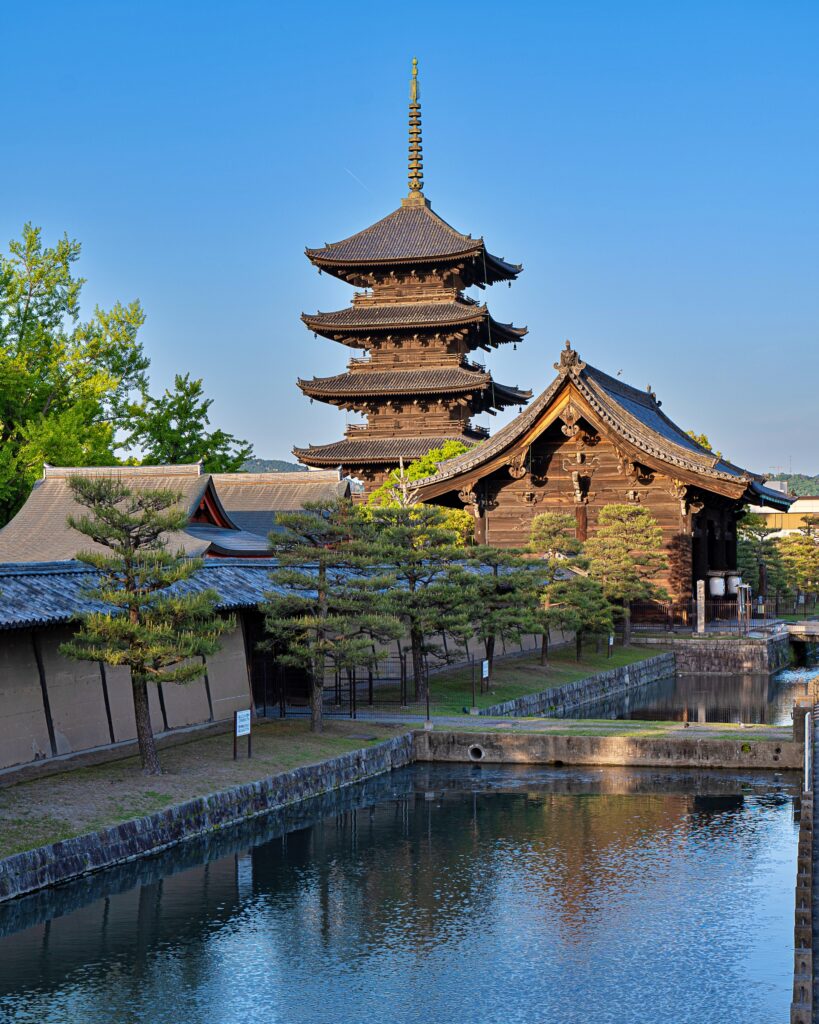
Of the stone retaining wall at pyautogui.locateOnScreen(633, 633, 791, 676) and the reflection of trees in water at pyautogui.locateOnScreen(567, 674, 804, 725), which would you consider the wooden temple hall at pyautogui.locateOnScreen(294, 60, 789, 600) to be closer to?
the stone retaining wall at pyautogui.locateOnScreen(633, 633, 791, 676)

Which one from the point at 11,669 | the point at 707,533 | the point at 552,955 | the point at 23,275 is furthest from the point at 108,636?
the point at 707,533

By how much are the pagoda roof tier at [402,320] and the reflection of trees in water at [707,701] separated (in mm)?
29251

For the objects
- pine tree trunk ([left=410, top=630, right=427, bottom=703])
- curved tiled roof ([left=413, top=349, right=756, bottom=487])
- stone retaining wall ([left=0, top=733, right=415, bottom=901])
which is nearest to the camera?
stone retaining wall ([left=0, top=733, right=415, bottom=901])

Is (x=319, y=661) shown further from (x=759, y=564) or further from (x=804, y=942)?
(x=759, y=564)

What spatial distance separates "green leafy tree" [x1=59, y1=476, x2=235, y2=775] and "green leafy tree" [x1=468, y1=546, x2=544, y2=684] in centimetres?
1319

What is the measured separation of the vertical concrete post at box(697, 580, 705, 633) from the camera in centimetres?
5556

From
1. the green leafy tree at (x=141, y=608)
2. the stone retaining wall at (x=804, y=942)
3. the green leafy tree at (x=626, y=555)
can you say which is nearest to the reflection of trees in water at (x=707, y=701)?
the green leafy tree at (x=626, y=555)

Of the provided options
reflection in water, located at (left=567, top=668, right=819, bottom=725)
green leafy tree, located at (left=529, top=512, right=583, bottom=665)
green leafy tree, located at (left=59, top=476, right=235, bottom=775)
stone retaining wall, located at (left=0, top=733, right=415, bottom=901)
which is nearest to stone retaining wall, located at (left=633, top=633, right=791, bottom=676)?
reflection in water, located at (left=567, top=668, right=819, bottom=725)

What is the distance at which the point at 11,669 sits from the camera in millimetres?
22844

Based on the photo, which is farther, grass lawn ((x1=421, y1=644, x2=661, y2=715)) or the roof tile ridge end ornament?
the roof tile ridge end ornament

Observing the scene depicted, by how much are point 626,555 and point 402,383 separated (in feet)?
85.3

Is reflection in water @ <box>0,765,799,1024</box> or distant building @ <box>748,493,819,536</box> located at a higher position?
distant building @ <box>748,493,819,536</box>

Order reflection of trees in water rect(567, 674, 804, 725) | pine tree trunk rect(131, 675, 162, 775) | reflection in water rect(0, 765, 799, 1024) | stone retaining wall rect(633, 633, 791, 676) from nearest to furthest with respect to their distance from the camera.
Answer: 1. reflection in water rect(0, 765, 799, 1024)
2. pine tree trunk rect(131, 675, 162, 775)
3. reflection of trees in water rect(567, 674, 804, 725)
4. stone retaining wall rect(633, 633, 791, 676)

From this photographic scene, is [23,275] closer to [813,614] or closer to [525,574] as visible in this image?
[525,574]
